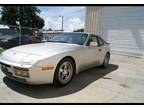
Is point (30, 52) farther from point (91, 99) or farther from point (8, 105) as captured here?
point (91, 99)

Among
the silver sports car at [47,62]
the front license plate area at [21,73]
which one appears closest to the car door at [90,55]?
the silver sports car at [47,62]

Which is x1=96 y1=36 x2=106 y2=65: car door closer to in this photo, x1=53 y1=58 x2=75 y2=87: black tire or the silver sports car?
the silver sports car

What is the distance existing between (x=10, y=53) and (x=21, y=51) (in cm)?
25

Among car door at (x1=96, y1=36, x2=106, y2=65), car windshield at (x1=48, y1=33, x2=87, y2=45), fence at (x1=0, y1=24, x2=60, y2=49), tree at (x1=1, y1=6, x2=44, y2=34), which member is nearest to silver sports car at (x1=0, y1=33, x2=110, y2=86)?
car windshield at (x1=48, y1=33, x2=87, y2=45)

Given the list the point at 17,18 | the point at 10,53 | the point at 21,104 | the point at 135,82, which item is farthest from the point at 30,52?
the point at 17,18

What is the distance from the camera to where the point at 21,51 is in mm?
3859

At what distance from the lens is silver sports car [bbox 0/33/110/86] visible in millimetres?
3400

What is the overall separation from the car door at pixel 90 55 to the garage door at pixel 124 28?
465cm

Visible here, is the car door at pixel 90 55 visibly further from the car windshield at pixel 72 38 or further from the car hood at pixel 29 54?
the car hood at pixel 29 54

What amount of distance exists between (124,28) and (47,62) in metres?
7.27

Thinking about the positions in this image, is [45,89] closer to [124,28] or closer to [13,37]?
[124,28]

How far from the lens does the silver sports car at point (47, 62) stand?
11.2 ft

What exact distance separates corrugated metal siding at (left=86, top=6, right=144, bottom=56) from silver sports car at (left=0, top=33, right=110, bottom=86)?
529 centimetres

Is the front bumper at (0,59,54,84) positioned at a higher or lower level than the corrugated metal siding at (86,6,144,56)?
lower
